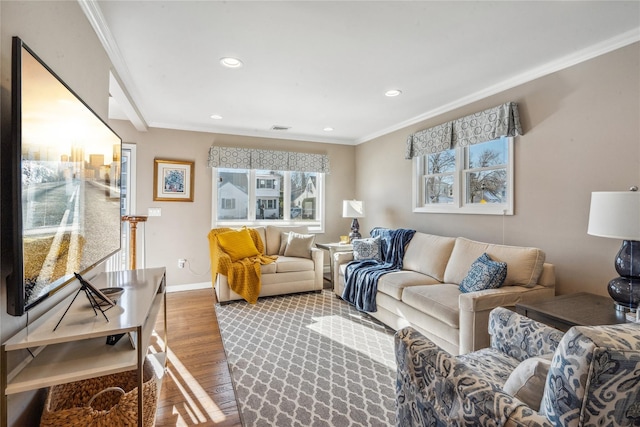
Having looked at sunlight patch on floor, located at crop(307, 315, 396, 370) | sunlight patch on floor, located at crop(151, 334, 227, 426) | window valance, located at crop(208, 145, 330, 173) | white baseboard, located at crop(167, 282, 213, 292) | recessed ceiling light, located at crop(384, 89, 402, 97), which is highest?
recessed ceiling light, located at crop(384, 89, 402, 97)

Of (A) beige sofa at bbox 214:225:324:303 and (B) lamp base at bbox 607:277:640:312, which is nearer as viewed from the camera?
(B) lamp base at bbox 607:277:640:312

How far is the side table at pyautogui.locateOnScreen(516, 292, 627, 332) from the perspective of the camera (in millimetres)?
1764

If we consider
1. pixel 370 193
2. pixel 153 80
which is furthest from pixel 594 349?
pixel 370 193

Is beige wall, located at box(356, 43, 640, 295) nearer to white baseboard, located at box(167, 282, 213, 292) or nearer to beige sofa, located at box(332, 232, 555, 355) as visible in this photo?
beige sofa, located at box(332, 232, 555, 355)

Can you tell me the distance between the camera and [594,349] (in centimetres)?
72

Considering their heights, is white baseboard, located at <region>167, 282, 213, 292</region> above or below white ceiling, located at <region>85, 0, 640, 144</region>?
below

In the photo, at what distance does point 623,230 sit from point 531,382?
136cm

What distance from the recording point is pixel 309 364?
237cm

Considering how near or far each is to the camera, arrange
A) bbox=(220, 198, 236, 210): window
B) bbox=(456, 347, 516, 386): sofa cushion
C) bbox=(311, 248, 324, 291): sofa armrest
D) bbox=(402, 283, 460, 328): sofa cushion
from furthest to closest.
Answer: bbox=(220, 198, 236, 210): window, bbox=(311, 248, 324, 291): sofa armrest, bbox=(402, 283, 460, 328): sofa cushion, bbox=(456, 347, 516, 386): sofa cushion

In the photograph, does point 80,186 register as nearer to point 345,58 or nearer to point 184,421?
point 184,421

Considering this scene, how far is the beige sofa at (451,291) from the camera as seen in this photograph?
218cm

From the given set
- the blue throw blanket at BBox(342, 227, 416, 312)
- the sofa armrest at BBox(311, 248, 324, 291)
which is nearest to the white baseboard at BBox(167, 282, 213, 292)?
the sofa armrest at BBox(311, 248, 324, 291)

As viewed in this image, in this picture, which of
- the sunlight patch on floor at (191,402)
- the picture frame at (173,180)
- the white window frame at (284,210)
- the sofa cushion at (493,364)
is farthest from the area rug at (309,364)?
the picture frame at (173,180)

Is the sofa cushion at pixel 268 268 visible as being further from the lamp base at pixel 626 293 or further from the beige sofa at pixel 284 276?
the lamp base at pixel 626 293
